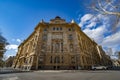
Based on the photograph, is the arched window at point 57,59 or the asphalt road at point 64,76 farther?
the arched window at point 57,59

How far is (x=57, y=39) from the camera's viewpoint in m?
42.8

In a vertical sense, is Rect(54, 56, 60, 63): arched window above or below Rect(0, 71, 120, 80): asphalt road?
above

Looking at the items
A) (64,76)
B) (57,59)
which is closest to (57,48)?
(57,59)

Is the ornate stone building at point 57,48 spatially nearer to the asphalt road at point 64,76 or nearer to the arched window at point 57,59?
the arched window at point 57,59

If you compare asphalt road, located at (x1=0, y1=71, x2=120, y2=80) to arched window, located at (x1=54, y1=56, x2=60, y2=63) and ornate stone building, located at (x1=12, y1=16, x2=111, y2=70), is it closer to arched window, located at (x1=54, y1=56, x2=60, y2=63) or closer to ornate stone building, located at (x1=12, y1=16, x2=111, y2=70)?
ornate stone building, located at (x1=12, y1=16, x2=111, y2=70)

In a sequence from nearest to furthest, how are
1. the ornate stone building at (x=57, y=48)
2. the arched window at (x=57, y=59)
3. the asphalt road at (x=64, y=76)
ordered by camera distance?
the asphalt road at (x=64, y=76) → the ornate stone building at (x=57, y=48) → the arched window at (x=57, y=59)

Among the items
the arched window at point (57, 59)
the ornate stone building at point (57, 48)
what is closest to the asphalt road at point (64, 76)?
the ornate stone building at point (57, 48)

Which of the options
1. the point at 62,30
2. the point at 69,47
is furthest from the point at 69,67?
the point at 62,30

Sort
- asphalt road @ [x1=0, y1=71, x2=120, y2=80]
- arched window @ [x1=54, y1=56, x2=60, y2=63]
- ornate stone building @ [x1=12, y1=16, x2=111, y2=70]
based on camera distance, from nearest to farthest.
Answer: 1. asphalt road @ [x1=0, y1=71, x2=120, y2=80]
2. ornate stone building @ [x1=12, y1=16, x2=111, y2=70]
3. arched window @ [x1=54, y1=56, x2=60, y2=63]

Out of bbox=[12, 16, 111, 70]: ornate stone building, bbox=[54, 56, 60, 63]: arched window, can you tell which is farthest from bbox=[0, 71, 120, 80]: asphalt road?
bbox=[54, 56, 60, 63]: arched window

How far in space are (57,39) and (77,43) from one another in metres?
6.66

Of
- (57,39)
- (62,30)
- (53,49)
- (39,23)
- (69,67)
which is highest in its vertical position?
(39,23)

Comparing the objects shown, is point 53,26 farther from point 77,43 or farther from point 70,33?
point 77,43

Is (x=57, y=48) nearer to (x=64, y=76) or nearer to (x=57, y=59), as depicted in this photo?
(x=57, y=59)
